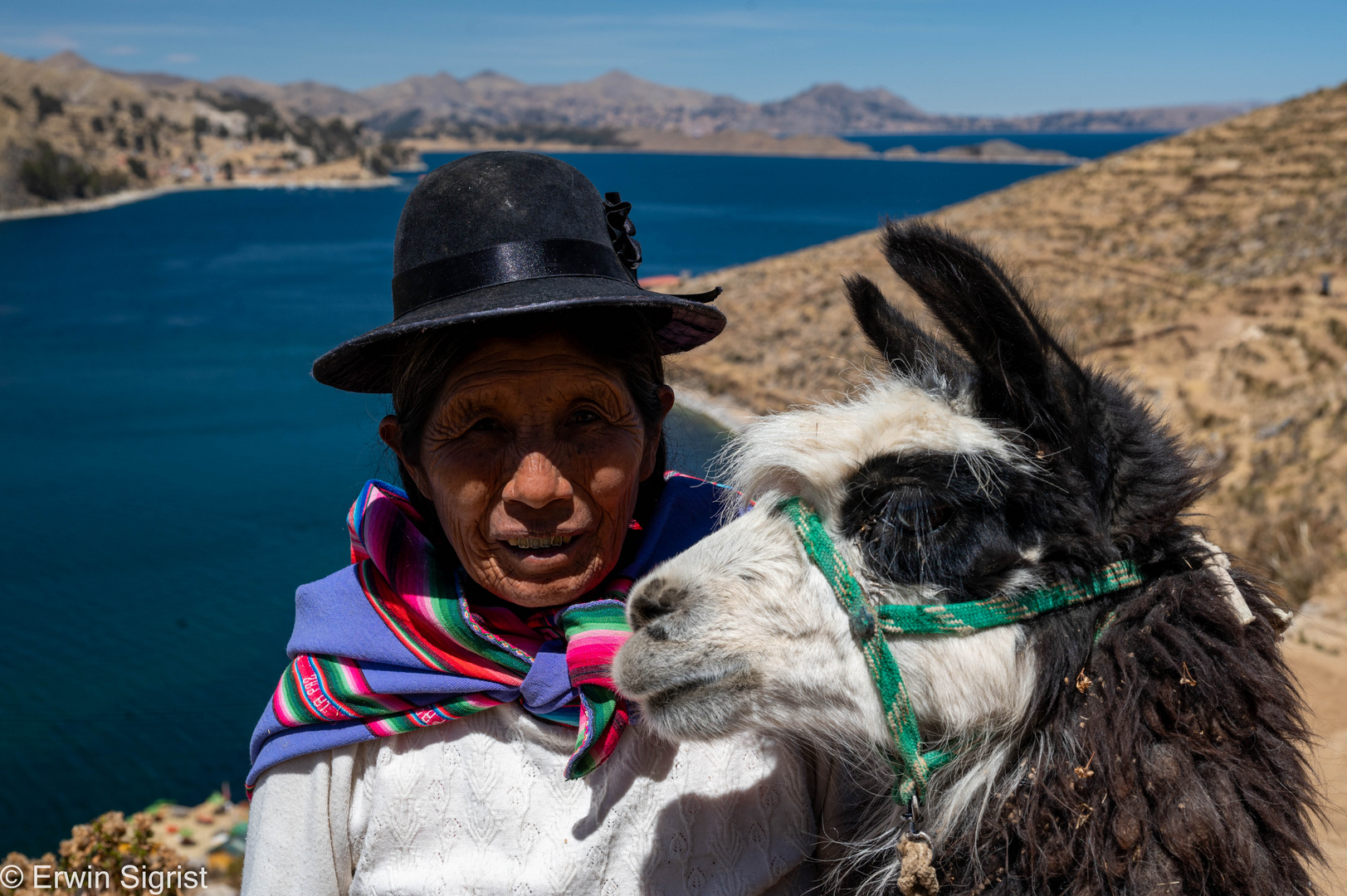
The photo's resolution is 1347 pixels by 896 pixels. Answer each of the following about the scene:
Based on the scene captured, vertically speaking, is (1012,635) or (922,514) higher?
(922,514)

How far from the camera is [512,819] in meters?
1.56

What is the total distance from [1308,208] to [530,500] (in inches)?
838

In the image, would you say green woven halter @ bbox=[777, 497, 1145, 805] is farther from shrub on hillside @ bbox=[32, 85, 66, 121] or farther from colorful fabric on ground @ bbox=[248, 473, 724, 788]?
shrub on hillside @ bbox=[32, 85, 66, 121]

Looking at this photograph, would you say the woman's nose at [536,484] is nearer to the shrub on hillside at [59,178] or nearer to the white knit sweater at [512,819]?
the white knit sweater at [512,819]

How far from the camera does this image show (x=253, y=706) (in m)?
10.1

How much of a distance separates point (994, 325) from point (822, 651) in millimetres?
539

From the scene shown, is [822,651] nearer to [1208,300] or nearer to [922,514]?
[922,514]

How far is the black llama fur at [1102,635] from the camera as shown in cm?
128

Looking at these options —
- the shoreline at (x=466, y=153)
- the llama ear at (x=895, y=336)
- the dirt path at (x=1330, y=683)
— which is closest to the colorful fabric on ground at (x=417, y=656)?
the llama ear at (x=895, y=336)

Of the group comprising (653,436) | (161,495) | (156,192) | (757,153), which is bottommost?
(757,153)

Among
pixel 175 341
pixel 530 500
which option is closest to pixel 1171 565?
pixel 530 500

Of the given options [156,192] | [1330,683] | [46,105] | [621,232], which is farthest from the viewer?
[46,105]

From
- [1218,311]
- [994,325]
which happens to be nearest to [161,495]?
[994,325]

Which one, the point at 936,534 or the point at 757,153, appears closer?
the point at 936,534
